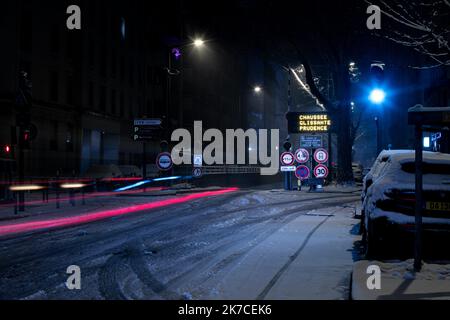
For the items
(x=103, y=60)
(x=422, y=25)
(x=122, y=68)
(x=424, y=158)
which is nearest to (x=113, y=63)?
(x=103, y=60)

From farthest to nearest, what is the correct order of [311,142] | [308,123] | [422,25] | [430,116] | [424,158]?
[308,123]
[311,142]
[422,25]
[424,158]
[430,116]

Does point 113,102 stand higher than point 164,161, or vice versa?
point 113,102

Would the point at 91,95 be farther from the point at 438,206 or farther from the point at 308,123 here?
the point at 438,206

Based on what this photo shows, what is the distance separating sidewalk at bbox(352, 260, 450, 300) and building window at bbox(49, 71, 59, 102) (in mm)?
37885

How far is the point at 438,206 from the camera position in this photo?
26.2 ft

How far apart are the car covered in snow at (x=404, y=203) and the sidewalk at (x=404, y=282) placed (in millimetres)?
491

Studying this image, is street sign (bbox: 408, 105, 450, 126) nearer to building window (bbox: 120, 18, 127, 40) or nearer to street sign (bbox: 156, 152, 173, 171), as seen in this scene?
street sign (bbox: 156, 152, 173, 171)

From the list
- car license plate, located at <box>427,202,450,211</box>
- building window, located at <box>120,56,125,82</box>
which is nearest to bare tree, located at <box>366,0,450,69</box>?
car license plate, located at <box>427,202,450,211</box>

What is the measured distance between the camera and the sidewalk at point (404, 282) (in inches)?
231

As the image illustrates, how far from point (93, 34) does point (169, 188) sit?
22.9 m

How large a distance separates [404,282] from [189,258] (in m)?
3.69

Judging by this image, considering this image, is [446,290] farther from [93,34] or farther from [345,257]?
[93,34]
